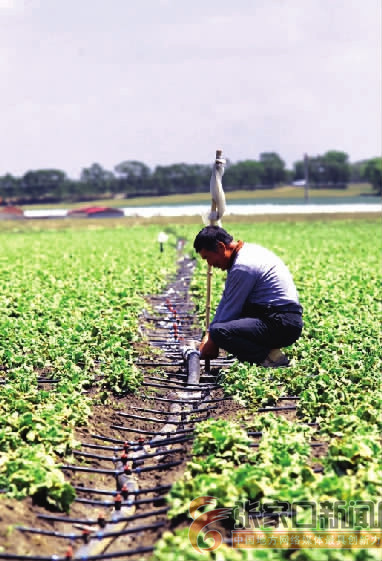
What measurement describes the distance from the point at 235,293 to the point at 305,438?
205 cm

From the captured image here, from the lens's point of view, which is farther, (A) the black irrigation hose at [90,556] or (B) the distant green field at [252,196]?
(B) the distant green field at [252,196]

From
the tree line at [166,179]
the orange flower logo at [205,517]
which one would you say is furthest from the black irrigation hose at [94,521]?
the tree line at [166,179]

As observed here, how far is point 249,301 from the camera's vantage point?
7.75m

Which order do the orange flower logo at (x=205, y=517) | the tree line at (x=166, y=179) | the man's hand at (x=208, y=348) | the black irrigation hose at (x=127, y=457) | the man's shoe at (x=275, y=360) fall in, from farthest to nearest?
1. the tree line at (x=166, y=179)
2. the man's shoe at (x=275, y=360)
3. the man's hand at (x=208, y=348)
4. the black irrigation hose at (x=127, y=457)
5. the orange flower logo at (x=205, y=517)

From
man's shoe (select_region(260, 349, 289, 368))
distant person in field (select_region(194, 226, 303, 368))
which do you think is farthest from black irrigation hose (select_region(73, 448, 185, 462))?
man's shoe (select_region(260, 349, 289, 368))

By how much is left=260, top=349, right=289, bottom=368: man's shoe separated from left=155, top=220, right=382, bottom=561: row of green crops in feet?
0.72

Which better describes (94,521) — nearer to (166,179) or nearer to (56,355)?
(56,355)

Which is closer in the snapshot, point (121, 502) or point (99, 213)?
point (121, 502)

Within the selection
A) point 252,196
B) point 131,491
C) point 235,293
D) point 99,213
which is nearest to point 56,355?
point 235,293

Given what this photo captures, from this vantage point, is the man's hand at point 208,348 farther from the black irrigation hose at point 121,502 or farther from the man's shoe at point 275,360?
the black irrigation hose at point 121,502

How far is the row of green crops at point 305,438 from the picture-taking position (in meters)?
4.60

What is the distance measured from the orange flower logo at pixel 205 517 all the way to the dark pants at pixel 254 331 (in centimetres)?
302

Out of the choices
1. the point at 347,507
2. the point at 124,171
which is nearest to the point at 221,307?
the point at 347,507

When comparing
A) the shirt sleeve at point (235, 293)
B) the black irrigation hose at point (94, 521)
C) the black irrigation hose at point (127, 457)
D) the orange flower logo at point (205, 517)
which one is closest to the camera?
the orange flower logo at point (205, 517)
